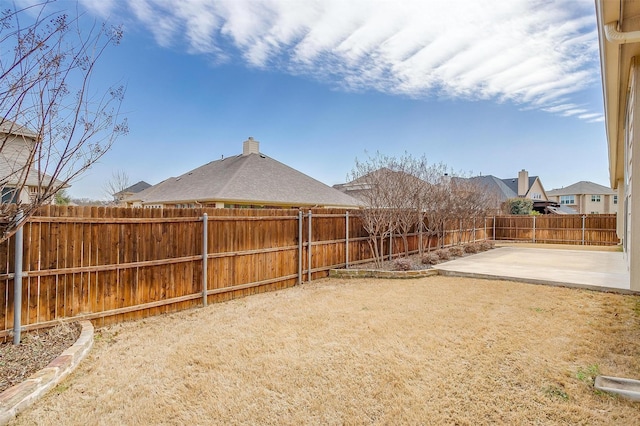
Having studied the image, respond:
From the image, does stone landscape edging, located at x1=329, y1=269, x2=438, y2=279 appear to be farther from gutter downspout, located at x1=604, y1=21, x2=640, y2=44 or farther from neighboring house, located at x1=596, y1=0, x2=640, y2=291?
gutter downspout, located at x1=604, y1=21, x2=640, y2=44

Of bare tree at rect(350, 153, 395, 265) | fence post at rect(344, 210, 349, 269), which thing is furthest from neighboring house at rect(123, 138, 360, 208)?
fence post at rect(344, 210, 349, 269)

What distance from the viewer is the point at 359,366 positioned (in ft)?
12.2

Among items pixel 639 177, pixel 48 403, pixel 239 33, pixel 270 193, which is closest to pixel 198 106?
pixel 270 193

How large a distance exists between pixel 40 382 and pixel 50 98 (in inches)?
112

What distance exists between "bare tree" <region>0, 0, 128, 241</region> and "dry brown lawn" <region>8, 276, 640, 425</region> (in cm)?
209

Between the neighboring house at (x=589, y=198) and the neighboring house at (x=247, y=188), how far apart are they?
36474mm

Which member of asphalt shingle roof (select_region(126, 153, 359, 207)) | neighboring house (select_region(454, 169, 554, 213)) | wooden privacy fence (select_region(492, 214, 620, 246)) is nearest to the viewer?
asphalt shingle roof (select_region(126, 153, 359, 207))

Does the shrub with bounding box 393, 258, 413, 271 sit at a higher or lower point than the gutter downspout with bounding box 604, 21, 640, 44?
lower

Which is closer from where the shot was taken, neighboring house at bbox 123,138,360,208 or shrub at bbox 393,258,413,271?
shrub at bbox 393,258,413,271

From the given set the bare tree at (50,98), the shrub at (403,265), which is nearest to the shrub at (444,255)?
the shrub at (403,265)

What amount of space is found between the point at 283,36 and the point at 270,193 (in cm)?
710

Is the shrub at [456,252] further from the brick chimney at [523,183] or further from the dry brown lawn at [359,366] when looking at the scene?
the brick chimney at [523,183]

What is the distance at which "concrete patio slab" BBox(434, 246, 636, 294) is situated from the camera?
7.98 metres

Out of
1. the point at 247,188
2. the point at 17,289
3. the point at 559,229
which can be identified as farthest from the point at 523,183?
the point at 17,289
